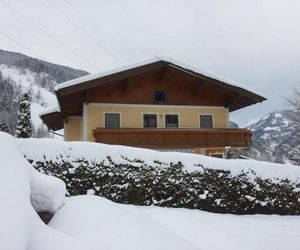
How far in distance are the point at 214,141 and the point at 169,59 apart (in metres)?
5.39

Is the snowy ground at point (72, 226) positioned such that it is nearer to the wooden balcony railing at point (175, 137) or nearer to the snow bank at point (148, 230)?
the snow bank at point (148, 230)

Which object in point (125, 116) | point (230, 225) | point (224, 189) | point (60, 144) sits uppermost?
point (125, 116)

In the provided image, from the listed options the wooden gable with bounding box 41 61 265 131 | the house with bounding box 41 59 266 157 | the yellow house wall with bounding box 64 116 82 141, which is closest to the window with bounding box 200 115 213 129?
the house with bounding box 41 59 266 157

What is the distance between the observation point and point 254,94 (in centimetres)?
2092

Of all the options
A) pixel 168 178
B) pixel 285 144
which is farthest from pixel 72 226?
pixel 285 144

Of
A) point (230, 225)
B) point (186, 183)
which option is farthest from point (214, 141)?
point (230, 225)

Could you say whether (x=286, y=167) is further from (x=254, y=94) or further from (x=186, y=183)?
(x=254, y=94)

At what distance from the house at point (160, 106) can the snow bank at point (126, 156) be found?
908 centimetres

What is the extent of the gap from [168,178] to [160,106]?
40.5 ft

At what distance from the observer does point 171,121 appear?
21484 millimetres

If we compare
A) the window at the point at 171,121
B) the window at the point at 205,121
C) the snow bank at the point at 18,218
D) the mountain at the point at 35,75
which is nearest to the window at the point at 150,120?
the window at the point at 171,121

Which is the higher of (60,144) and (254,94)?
(254,94)

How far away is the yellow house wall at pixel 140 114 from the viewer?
65.8ft

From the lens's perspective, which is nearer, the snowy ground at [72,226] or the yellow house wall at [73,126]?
the snowy ground at [72,226]
